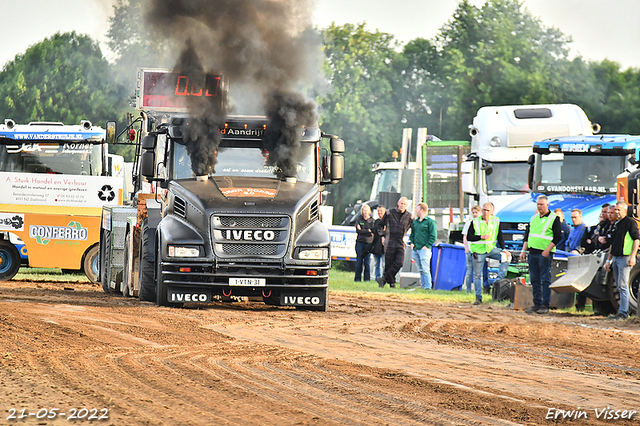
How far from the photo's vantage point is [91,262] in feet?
67.7

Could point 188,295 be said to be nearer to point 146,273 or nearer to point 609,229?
point 146,273

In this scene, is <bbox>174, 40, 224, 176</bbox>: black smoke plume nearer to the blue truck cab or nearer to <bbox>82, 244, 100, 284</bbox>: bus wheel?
<bbox>82, 244, 100, 284</bbox>: bus wheel

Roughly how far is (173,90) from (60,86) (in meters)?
46.3

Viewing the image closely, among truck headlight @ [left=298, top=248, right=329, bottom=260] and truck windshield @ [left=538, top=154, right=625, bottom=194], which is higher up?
truck windshield @ [left=538, top=154, right=625, bottom=194]

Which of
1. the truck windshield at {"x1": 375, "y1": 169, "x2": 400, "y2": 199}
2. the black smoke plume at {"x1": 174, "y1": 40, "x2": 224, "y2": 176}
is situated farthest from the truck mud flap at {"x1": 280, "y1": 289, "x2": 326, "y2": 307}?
the truck windshield at {"x1": 375, "y1": 169, "x2": 400, "y2": 199}

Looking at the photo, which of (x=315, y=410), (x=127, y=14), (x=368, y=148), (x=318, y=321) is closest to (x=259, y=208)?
(x=318, y=321)

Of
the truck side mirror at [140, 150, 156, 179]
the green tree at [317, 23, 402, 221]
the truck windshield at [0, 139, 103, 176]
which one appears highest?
the green tree at [317, 23, 402, 221]

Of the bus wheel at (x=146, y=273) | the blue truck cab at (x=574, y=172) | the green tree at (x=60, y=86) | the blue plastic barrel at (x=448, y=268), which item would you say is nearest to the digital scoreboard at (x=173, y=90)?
the bus wheel at (x=146, y=273)

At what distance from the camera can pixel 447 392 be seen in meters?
7.14

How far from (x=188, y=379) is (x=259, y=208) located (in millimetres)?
5894

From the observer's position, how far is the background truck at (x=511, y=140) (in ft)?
73.0

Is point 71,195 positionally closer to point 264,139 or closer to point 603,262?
point 264,139

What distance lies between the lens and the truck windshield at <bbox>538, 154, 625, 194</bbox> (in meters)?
19.8

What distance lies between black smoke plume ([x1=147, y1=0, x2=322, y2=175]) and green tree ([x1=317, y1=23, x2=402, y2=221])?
42528 mm
